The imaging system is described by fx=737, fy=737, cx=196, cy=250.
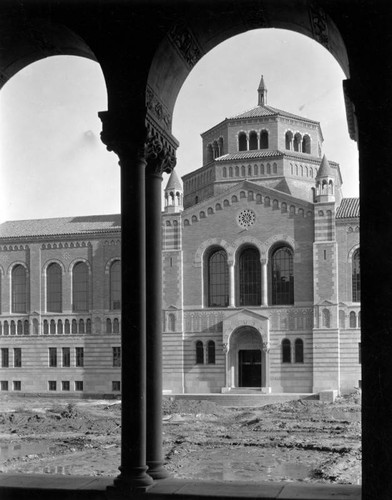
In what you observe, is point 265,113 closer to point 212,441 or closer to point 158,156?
point 212,441

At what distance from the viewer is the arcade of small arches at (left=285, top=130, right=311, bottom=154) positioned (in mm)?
57562

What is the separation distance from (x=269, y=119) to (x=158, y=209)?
49289 mm

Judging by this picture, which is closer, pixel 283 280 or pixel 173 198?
pixel 283 280

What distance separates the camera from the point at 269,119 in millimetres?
57000

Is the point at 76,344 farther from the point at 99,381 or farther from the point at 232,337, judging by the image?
the point at 232,337

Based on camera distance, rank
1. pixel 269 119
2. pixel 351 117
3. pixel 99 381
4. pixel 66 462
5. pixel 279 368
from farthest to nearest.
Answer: pixel 269 119
pixel 99 381
pixel 279 368
pixel 66 462
pixel 351 117

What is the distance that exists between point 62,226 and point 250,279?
52.4ft

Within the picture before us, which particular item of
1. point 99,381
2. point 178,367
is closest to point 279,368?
point 178,367

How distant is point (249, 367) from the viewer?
5053 cm

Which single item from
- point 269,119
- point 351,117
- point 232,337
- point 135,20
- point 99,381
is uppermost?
point 269,119

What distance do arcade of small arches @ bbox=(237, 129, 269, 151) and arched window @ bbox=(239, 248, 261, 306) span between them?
35.9 ft

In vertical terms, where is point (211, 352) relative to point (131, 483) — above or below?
below

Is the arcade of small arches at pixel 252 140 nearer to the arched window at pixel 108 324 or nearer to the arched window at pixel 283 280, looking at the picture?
the arched window at pixel 283 280

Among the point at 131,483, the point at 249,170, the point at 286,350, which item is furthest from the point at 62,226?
the point at 131,483
